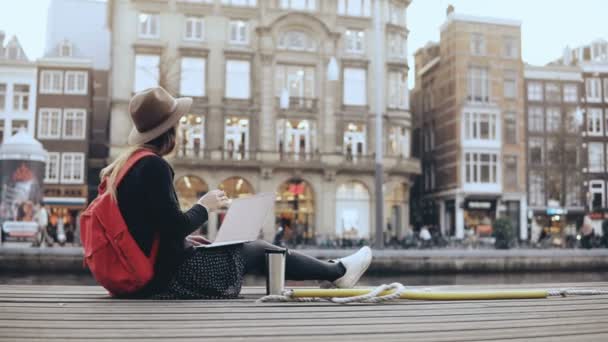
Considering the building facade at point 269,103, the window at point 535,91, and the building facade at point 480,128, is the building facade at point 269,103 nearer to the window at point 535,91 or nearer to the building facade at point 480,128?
the building facade at point 480,128

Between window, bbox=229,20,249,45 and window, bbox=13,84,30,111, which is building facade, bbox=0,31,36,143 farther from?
window, bbox=229,20,249,45

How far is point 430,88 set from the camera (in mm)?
45750

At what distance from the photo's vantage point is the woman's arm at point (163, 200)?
11.5ft

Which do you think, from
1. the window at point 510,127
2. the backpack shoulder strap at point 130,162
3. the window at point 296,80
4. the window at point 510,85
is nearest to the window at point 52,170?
the window at point 296,80

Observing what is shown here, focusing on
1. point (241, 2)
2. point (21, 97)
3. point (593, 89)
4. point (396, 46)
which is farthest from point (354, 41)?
point (21, 97)

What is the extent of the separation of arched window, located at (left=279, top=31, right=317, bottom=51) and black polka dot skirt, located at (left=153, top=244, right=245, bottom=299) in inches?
1330

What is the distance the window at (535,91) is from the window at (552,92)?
410mm

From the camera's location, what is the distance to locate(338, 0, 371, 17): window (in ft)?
125

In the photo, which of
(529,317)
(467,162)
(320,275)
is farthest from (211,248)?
(467,162)

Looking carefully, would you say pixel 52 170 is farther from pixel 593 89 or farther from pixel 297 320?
pixel 297 320

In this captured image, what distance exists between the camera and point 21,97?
128ft

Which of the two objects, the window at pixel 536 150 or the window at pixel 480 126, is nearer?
the window at pixel 480 126

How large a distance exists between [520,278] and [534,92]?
111 feet

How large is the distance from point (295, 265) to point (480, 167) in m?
38.3
